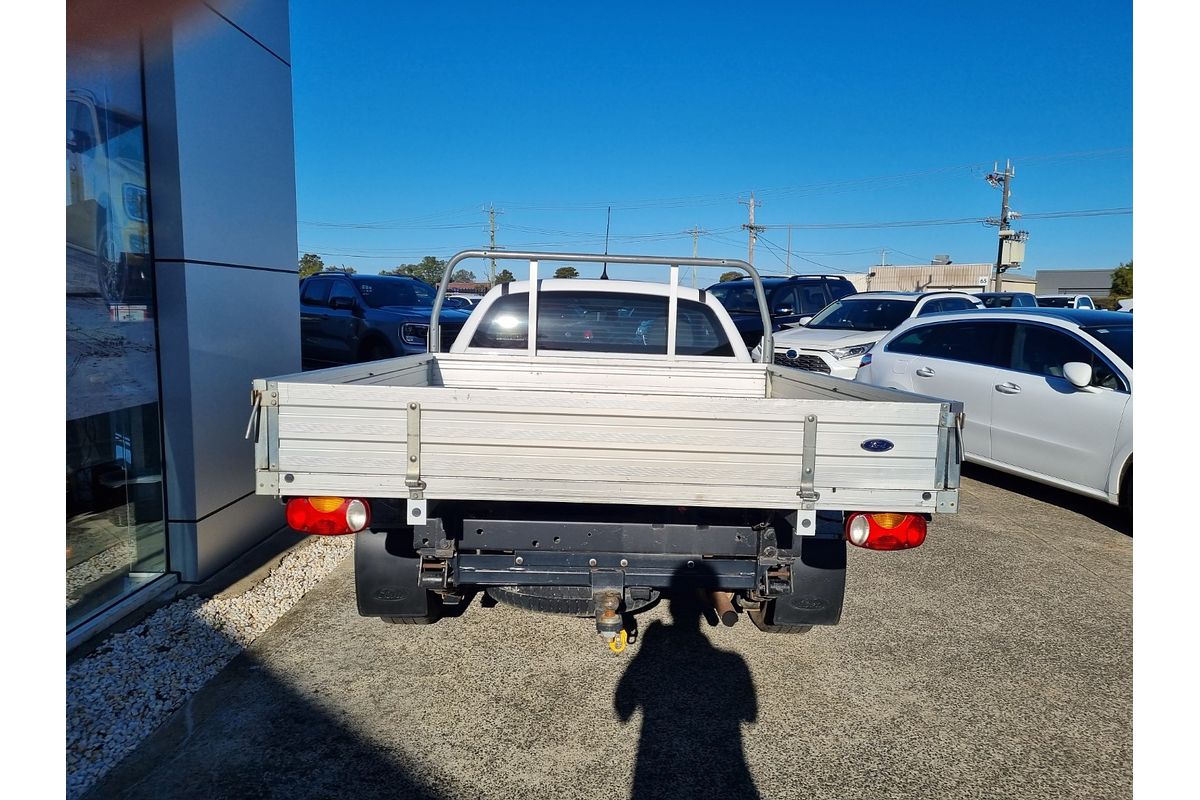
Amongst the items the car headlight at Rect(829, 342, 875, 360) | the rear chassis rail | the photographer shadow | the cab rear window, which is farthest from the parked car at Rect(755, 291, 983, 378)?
the rear chassis rail

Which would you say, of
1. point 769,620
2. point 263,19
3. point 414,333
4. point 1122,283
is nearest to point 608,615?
point 769,620

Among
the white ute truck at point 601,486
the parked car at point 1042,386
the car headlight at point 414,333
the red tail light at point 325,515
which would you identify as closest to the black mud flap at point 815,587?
the white ute truck at point 601,486

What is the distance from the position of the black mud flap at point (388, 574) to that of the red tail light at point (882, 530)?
1797 mm

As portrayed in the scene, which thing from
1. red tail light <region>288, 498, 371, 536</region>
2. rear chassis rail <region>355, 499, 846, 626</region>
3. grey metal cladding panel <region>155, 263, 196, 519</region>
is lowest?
rear chassis rail <region>355, 499, 846, 626</region>

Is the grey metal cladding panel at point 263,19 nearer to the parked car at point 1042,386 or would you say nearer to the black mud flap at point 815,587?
the black mud flap at point 815,587

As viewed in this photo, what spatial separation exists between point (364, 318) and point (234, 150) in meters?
7.62

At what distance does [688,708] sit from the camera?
10.7 feet

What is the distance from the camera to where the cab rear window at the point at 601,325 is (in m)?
4.98

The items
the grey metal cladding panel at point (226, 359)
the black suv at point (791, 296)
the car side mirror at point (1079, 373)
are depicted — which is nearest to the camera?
the grey metal cladding panel at point (226, 359)

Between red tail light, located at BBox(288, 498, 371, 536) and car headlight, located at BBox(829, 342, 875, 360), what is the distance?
8342 mm

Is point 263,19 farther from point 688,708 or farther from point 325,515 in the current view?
point 688,708

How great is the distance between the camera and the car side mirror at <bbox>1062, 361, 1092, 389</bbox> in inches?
221

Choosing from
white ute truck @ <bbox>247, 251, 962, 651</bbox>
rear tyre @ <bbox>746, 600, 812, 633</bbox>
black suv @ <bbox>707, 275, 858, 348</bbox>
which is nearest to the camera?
white ute truck @ <bbox>247, 251, 962, 651</bbox>

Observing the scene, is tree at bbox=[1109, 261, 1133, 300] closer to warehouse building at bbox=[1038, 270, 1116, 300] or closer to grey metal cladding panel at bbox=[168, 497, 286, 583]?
warehouse building at bbox=[1038, 270, 1116, 300]
